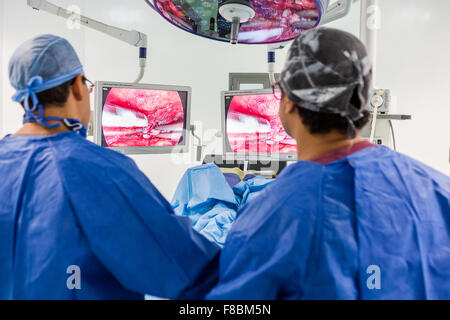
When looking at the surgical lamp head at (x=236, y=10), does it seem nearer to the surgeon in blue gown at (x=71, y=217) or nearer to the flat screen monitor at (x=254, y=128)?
the surgeon in blue gown at (x=71, y=217)

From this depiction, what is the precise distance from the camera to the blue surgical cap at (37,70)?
2.74 feet

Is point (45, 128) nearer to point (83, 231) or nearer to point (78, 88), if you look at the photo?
point (78, 88)

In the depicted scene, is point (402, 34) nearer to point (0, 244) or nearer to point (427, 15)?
point (427, 15)

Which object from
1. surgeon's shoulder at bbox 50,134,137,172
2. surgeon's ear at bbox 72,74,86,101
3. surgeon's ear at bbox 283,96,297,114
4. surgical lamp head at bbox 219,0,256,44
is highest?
surgical lamp head at bbox 219,0,256,44

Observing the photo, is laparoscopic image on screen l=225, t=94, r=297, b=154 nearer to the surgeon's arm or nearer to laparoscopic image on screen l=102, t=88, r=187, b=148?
laparoscopic image on screen l=102, t=88, r=187, b=148

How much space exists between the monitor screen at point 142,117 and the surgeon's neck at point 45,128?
0.98m

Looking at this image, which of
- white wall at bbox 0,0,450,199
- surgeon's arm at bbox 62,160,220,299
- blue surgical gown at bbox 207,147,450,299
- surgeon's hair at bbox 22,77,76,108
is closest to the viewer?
blue surgical gown at bbox 207,147,450,299

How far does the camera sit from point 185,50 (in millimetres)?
3354

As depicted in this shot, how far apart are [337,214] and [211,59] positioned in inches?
118

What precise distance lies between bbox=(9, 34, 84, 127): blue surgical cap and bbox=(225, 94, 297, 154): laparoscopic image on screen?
1262 mm

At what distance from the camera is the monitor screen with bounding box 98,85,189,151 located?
1.85 meters

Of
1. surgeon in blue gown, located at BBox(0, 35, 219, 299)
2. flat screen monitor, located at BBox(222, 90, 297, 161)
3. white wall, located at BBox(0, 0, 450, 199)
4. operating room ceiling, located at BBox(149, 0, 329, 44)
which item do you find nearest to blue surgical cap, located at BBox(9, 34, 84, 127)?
surgeon in blue gown, located at BBox(0, 35, 219, 299)
